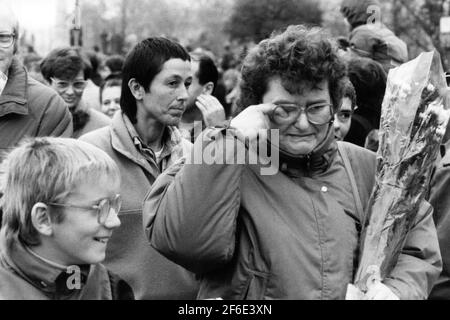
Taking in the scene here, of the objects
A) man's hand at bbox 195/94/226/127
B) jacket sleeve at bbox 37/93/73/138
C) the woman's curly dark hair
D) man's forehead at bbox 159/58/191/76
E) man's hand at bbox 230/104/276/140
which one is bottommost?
jacket sleeve at bbox 37/93/73/138

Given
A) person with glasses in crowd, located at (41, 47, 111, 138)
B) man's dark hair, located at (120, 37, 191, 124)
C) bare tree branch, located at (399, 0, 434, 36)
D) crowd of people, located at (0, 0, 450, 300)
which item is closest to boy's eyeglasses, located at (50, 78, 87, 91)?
person with glasses in crowd, located at (41, 47, 111, 138)

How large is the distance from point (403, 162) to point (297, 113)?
440 millimetres

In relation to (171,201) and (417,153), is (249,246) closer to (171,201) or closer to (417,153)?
(171,201)

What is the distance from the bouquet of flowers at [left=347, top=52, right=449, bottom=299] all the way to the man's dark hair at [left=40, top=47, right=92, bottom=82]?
3853mm

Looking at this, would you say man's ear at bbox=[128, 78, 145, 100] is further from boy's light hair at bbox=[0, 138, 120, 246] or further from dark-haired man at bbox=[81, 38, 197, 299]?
boy's light hair at bbox=[0, 138, 120, 246]

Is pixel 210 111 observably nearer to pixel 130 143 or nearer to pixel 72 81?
pixel 130 143

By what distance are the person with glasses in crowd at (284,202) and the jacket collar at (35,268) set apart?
1.19 feet

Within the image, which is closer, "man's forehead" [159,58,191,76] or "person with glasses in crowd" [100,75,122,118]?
"man's forehead" [159,58,191,76]

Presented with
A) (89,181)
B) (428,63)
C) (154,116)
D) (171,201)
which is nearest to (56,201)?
(89,181)

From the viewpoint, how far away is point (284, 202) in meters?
2.98

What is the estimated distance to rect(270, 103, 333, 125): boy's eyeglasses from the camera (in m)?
3.07

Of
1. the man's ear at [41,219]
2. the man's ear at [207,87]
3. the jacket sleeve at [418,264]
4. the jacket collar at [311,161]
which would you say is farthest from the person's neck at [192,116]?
the man's ear at [41,219]

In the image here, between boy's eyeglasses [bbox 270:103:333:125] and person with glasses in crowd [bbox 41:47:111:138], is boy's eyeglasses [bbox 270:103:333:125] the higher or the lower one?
the higher one

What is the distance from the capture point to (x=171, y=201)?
113 inches
